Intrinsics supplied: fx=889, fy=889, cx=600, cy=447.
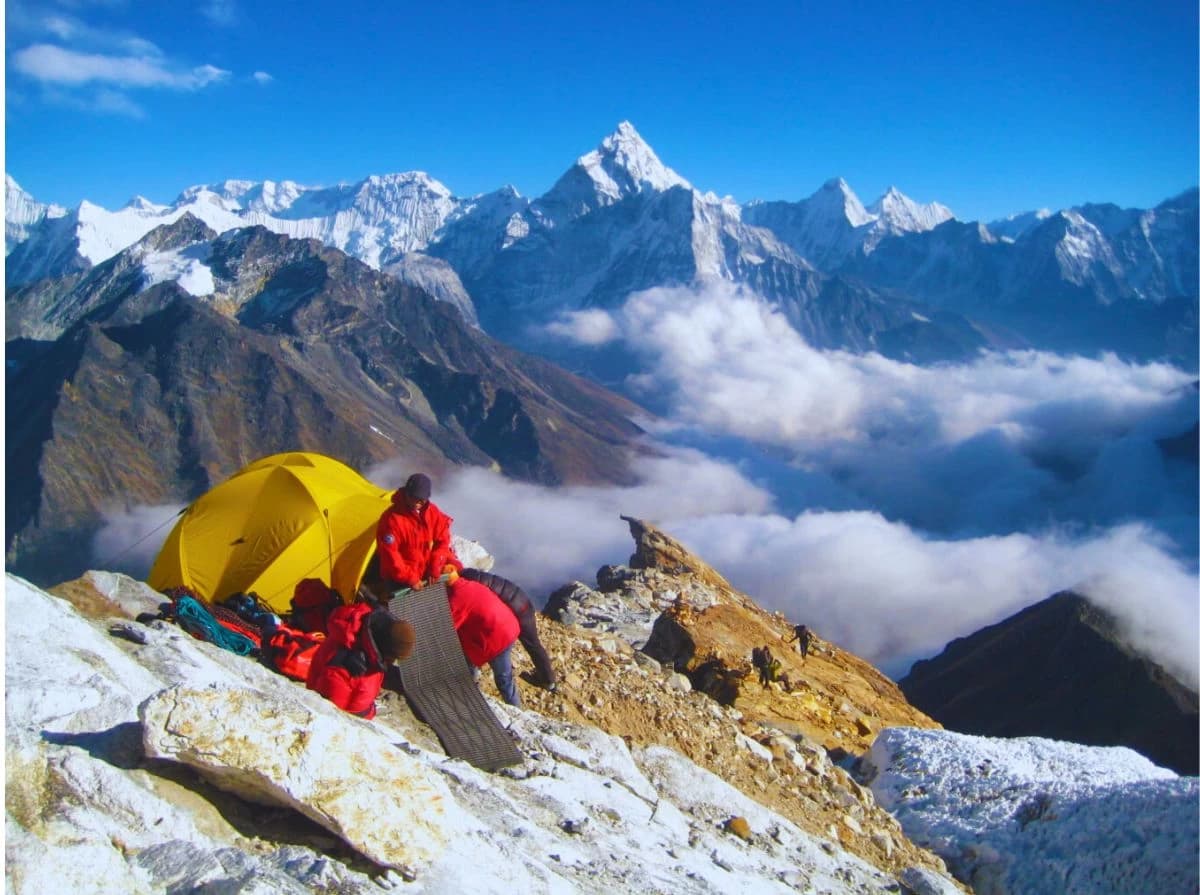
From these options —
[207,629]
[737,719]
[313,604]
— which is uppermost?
[737,719]

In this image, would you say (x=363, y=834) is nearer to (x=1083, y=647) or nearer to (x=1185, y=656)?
(x=1083, y=647)

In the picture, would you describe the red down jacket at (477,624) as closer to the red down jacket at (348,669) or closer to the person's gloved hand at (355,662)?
the red down jacket at (348,669)

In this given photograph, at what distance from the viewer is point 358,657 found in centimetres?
1048

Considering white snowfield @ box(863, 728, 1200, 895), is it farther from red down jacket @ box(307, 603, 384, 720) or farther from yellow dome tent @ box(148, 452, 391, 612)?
yellow dome tent @ box(148, 452, 391, 612)

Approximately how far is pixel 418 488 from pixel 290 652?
278cm

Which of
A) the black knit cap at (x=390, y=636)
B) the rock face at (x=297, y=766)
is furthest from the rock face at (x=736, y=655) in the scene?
the rock face at (x=297, y=766)

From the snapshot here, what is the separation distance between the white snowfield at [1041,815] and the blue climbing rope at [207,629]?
11.3 metres

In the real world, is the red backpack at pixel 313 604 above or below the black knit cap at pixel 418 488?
below

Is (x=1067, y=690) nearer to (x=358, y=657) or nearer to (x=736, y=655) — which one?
(x=736, y=655)

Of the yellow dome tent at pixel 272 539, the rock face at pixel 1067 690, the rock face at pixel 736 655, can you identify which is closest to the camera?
the yellow dome tent at pixel 272 539

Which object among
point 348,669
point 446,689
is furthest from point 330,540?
point 348,669

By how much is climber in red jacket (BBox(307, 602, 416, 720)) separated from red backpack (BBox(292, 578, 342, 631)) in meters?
3.54

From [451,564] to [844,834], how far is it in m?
6.93

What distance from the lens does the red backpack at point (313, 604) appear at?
1419 centimetres
